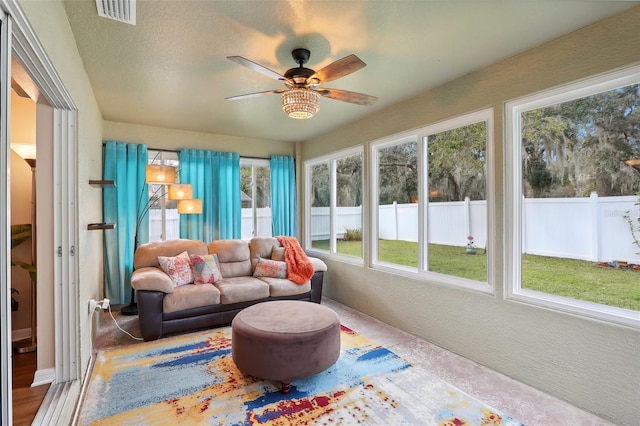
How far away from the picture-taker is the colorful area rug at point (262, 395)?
196cm

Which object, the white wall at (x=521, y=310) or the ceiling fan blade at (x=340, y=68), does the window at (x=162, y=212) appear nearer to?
the white wall at (x=521, y=310)

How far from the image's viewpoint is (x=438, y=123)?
10.1 ft

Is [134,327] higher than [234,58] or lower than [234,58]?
lower

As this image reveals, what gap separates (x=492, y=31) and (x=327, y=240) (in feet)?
11.4

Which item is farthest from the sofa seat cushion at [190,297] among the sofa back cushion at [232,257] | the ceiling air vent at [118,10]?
the ceiling air vent at [118,10]

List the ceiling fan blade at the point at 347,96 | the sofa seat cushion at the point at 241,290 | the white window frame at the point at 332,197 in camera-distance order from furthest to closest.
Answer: the white window frame at the point at 332,197 < the sofa seat cushion at the point at 241,290 < the ceiling fan blade at the point at 347,96

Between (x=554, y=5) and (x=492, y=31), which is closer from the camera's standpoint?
(x=554, y=5)

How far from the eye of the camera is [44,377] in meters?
2.13

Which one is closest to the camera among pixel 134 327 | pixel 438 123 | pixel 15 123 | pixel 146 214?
→ pixel 15 123

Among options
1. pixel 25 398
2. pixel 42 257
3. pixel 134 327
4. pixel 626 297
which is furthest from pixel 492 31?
pixel 134 327

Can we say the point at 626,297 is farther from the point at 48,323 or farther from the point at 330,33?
the point at 48,323

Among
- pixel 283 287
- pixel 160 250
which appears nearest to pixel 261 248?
pixel 283 287

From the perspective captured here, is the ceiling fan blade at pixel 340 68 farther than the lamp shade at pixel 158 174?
No

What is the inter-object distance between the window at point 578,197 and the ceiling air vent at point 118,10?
2.76 metres
